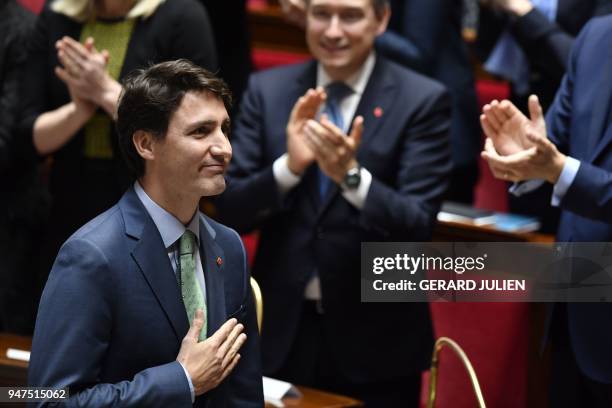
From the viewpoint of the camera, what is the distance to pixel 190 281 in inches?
80.3

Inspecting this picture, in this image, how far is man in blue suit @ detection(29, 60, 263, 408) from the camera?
1.89 m

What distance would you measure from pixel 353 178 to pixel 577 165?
1.99ft

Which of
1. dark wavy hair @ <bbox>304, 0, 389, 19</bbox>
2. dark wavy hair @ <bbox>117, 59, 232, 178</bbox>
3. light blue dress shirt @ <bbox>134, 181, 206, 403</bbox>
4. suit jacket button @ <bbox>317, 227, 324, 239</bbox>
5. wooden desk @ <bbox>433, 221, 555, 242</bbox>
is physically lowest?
wooden desk @ <bbox>433, 221, 555, 242</bbox>

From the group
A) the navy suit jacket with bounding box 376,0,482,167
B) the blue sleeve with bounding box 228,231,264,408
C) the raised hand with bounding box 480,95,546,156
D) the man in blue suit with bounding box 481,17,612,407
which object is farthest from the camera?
the navy suit jacket with bounding box 376,0,482,167

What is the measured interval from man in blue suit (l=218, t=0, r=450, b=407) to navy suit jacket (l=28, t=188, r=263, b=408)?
770 millimetres

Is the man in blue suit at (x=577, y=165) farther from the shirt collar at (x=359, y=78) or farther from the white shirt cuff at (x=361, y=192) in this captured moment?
the shirt collar at (x=359, y=78)

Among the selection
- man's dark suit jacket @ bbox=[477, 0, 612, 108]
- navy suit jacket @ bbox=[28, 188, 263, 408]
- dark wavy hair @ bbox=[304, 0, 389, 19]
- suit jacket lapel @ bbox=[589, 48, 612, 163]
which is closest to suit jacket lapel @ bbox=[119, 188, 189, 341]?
navy suit jacket @ bbox=[28, 188, 263, 408]

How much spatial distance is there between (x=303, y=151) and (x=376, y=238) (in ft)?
0.92

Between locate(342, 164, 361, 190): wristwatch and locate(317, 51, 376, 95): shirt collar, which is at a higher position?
locate(317, 51, 376, 95): shirt collar

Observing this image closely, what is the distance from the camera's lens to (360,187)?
275cm

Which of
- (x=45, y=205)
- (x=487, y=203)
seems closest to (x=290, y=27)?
(x=487, y=203)

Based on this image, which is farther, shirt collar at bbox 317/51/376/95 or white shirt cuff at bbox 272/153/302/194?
shirt collar at bbox 317/51/376/95

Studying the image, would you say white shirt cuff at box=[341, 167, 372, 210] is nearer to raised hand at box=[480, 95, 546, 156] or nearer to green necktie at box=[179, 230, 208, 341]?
raised hand at box=[480, 95, 546, 156]

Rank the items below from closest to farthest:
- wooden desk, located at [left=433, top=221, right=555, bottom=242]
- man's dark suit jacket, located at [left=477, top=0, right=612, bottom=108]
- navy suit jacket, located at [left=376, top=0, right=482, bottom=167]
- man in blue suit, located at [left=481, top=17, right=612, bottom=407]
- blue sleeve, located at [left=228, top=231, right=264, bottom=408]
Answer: blue sleeve, located at [left=228, top=231, right=264, bottom=408] < man in blue suit, located at [left=481, top=17, right=612, bottom=407] < man's dark suit jacket, located at [left=477, top=0, right=612, bottom=108] < wooden desk, located at [left=433, top=221, right=555, bottom=242] < navy suit jacket, located at [left=376, top=0, right=482, bottom=167]
